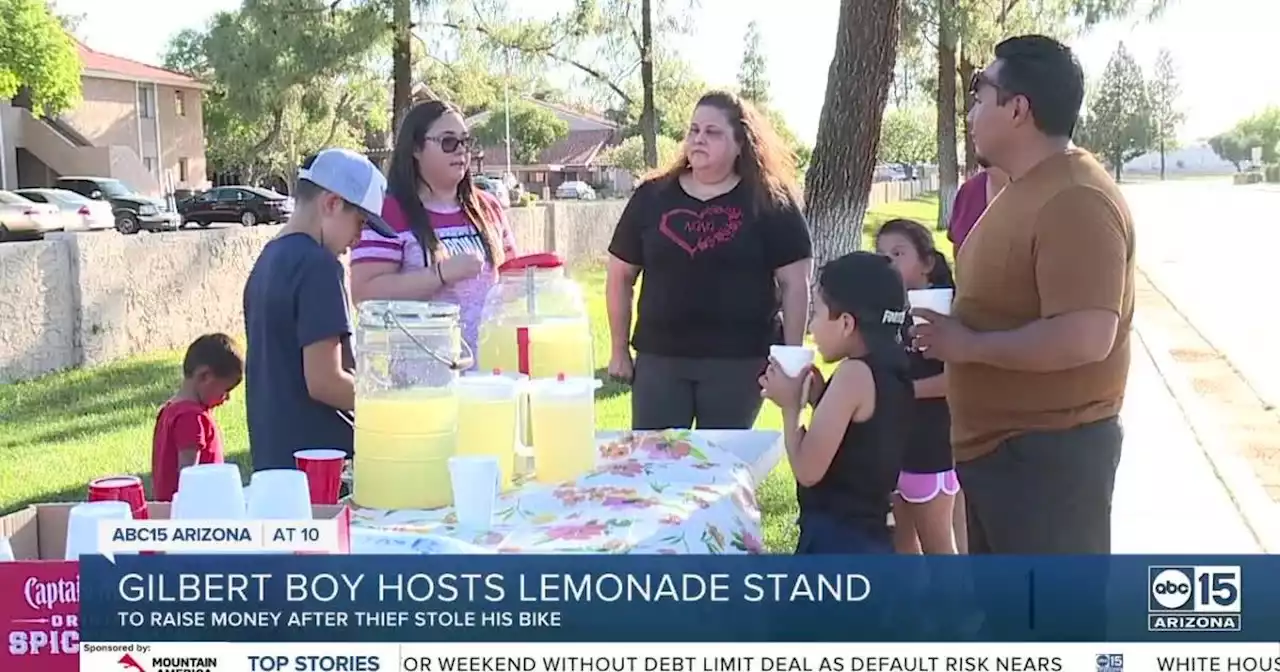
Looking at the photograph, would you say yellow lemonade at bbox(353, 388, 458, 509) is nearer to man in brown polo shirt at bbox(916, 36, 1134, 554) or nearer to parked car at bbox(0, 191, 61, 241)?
man in brown polo shirt at bbox(916, 36, 1134, 554)

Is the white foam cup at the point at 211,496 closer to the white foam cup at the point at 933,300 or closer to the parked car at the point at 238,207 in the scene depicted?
the white foam cup at the point at 933,300

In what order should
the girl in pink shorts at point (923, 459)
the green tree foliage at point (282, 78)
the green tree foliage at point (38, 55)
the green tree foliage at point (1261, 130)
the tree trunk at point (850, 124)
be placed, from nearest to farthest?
the green tree foliage at point (1261, 130)
the girl in pink shorts at point (923, 459)
the green tree foliage at point (38, 55)
the green tree foliage at point (282, 78)
the tree trunk at point (850, 124)

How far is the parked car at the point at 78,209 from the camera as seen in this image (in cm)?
1762

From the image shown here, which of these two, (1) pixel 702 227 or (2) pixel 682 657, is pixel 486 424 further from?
(1) pixel 702 227

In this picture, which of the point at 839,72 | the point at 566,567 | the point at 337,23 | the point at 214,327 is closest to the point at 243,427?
the point at 214,327

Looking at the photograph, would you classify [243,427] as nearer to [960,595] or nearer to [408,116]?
[408,116]

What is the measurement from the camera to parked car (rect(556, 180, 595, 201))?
1316 cm

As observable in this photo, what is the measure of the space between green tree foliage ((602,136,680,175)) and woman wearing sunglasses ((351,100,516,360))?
280cm

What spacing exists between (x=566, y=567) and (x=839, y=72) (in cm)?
508

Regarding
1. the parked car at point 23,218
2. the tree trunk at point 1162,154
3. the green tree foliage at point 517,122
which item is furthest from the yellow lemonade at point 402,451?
the parked car at point 23,218

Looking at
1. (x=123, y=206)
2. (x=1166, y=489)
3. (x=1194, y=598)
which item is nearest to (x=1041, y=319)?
(x=1194, y=598)

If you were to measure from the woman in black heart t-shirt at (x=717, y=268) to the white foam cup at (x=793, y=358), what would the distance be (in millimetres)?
860

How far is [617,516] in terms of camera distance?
179 centimetres

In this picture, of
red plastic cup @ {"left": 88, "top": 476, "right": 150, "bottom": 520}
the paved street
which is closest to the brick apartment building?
red plastic cup @ {"left": 88, "top": 476, "right": 150, "bottom": 520}
